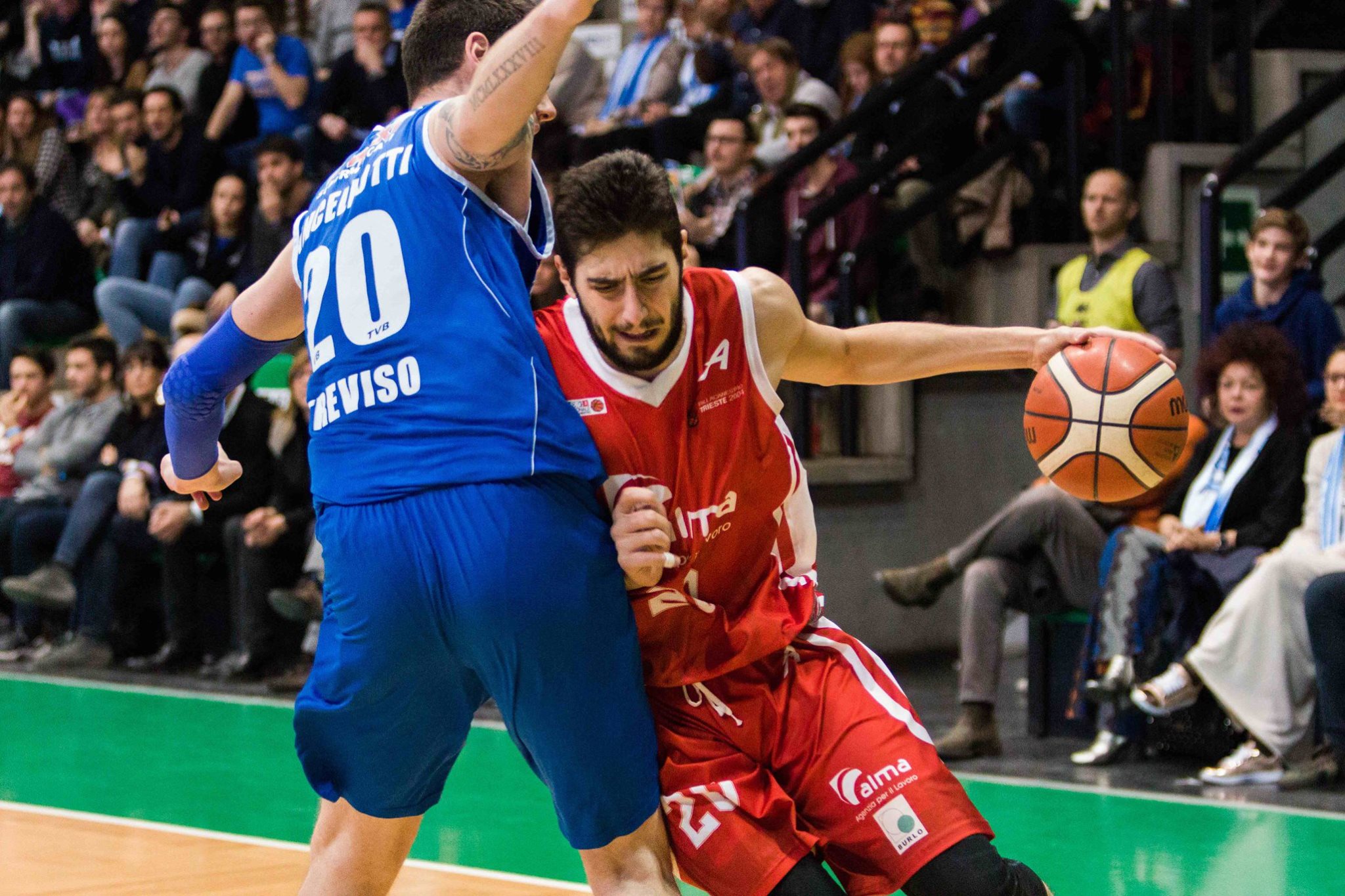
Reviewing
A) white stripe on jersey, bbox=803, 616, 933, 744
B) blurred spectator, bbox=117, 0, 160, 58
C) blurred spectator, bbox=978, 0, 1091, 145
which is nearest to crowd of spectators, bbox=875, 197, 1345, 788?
blurred spectator, bbox=978, 0, 1091, 145

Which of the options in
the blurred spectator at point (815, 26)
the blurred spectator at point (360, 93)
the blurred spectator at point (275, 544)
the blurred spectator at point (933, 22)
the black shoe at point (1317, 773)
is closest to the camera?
the black shoe at point (1317, 773)

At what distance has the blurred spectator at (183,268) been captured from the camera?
29.5 feet

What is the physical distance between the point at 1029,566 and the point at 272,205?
464 centimetres

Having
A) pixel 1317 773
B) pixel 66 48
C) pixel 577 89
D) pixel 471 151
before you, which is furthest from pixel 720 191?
pixel 66 48

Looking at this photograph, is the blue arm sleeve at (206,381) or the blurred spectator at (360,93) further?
the blurred spectator at (360,93)

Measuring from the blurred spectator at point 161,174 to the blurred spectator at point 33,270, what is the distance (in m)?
0.41

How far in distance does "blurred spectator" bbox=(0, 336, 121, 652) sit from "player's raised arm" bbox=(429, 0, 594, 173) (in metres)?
6.27

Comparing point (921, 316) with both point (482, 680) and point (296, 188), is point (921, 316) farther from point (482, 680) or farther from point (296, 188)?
point (482, 680)

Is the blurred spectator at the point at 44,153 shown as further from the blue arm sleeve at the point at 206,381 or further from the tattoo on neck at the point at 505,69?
the tattoo on neck at the point at 505,69

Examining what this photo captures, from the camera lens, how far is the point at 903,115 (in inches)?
320

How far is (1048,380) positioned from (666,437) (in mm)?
773

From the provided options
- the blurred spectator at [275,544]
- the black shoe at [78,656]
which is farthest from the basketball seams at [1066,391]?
the black shoe at [78,656]

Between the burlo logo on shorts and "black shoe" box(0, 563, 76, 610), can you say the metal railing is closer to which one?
the burlo logo on shorts

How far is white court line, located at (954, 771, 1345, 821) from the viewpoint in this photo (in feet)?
15.8
